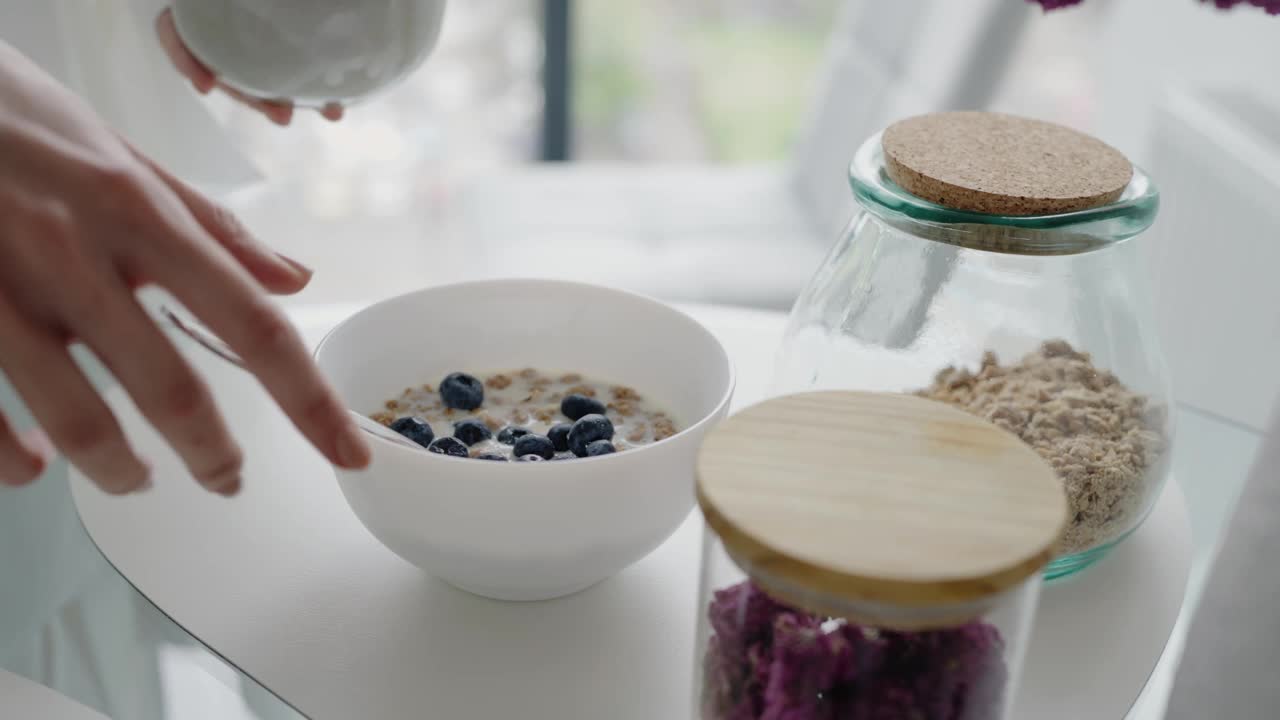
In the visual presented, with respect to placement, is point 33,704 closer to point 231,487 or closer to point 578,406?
point 231,487

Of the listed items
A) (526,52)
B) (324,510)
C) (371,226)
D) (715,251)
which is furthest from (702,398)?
(526,52)

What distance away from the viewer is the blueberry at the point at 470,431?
72 centimetres

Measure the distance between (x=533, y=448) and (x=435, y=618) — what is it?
0.35ft

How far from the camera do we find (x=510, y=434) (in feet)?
2.36

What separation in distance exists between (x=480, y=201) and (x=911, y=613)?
188 cm

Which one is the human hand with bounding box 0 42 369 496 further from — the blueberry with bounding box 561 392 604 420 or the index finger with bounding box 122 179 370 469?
the blueberry with bounding box 561 392 604 420

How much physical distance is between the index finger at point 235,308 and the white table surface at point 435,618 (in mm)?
200

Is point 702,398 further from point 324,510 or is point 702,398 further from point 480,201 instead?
point 480,201

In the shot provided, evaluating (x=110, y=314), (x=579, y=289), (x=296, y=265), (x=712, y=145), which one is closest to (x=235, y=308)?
(x=110, y=314)

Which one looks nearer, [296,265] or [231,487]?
[231,487]

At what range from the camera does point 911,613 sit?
1.46ft

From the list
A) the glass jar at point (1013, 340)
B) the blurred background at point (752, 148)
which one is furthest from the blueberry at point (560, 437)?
the blurred background at point (752, 148)

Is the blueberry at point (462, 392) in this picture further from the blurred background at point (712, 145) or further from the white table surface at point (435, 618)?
the blurred background at point (712, 145)

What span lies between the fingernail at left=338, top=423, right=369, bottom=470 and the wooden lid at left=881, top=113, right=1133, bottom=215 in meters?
0.35
